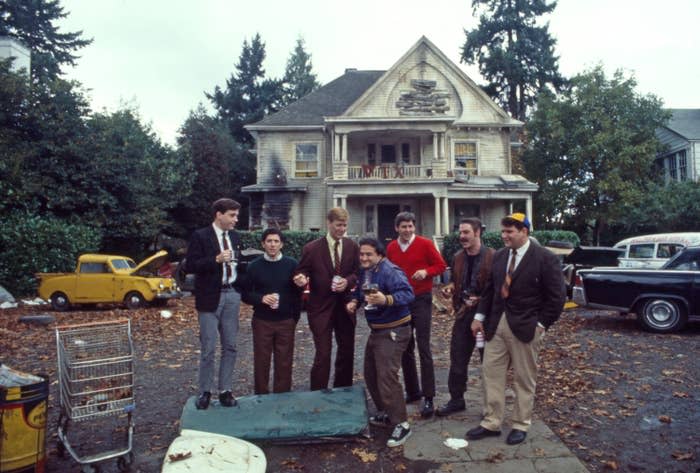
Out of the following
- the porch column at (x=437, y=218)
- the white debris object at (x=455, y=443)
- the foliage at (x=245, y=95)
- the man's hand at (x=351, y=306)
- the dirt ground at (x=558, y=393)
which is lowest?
the dirt ground at (x=558, y=393)

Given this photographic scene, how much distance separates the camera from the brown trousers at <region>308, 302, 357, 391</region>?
5.00 meters

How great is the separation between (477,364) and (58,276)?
39.7ft

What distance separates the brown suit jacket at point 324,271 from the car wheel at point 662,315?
720 cm

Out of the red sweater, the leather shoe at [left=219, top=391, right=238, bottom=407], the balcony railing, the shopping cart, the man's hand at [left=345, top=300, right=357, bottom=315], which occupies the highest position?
the balcony railing

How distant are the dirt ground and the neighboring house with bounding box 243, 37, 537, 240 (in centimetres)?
1295

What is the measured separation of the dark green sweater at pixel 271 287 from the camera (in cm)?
499

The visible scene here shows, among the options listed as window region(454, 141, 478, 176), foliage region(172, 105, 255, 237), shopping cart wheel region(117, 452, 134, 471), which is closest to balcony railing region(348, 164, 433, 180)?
window region(454, 141, 478, 176)

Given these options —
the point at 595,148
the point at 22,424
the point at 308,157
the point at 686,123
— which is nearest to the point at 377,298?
the point at 22,424

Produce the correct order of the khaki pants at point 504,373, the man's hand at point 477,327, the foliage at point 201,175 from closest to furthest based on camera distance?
the khaki pants at point 504,373
the man's hand at point 477,327
the foliage at point 201,175

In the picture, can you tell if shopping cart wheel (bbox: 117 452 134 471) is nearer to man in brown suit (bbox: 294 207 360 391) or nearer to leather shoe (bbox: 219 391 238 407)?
leather shoe (bbox: 219 391 238 407)

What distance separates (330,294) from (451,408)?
1.73 m

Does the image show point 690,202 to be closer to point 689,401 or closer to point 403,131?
point 403,131

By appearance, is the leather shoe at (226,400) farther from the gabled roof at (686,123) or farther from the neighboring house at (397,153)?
the gabled roof at (686,123)

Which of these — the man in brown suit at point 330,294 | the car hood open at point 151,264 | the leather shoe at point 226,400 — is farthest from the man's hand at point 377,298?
the car hood open at point 151,264
